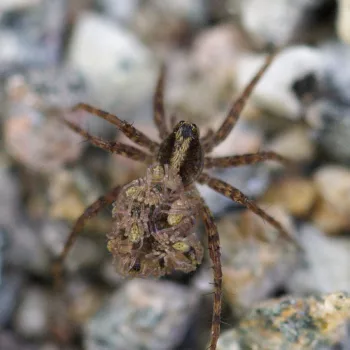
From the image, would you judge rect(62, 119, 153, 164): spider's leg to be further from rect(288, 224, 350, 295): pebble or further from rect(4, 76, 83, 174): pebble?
rect(288, 224, 350, 295): pebble

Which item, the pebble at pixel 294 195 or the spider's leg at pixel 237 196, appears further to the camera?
the pebble at pixel 294 195

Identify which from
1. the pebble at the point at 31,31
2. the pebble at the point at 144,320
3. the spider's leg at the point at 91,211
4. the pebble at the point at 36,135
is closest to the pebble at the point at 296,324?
the pebble at the point at 144,320

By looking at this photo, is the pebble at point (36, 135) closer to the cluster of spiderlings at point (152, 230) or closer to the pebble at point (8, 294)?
the pebble at point (8, 294)

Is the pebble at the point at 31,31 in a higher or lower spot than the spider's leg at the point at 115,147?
higher

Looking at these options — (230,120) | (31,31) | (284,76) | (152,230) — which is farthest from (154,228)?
(31,31)

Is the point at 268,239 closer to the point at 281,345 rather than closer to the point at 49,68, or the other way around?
the point at 281,345

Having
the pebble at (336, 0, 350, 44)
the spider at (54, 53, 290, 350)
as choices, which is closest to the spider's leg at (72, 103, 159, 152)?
the spider at (54, 53, 290, 350)

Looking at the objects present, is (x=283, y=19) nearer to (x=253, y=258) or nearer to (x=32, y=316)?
(x=253, y=258)
